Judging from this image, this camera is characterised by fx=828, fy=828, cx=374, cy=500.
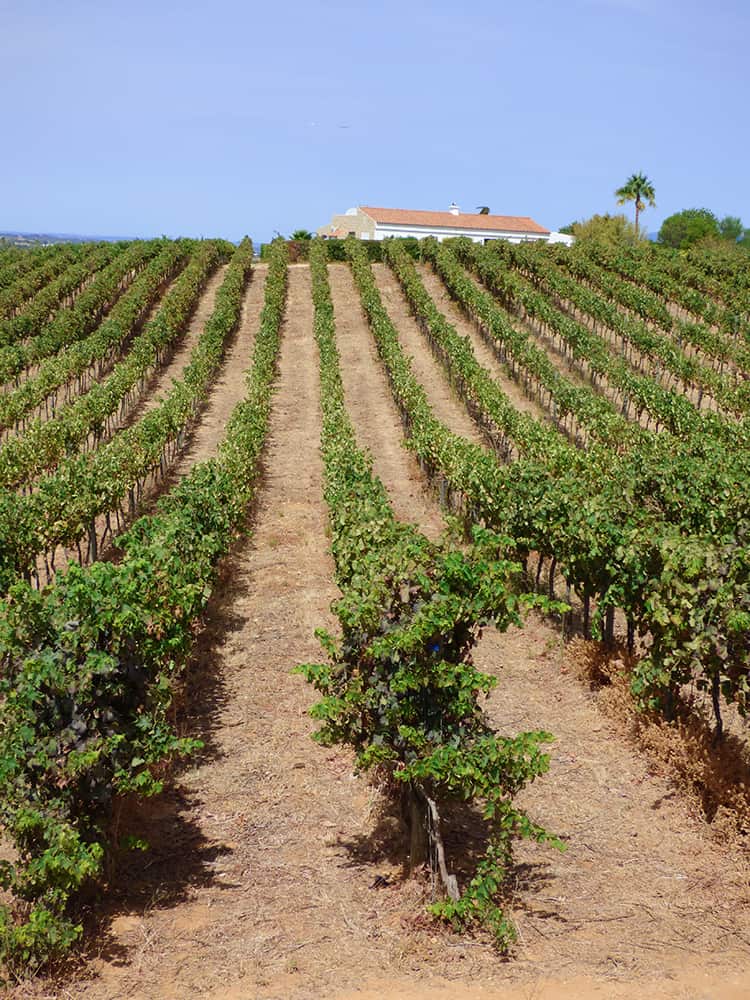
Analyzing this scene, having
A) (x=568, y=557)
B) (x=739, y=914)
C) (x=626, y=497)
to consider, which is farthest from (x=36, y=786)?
(x=626, y=497)

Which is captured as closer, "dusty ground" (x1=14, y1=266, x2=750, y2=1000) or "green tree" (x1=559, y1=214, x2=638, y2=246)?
"dusty ground" (x1=14, y1=266, x2=750, y2=1000)

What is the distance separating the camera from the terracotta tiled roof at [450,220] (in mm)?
104375

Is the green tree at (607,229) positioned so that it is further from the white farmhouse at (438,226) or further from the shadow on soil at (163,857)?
the shadow on soil at (163,857)

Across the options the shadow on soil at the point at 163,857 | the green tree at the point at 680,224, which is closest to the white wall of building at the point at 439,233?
the green tree at the point at 680,224

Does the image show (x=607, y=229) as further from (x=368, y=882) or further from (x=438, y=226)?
(x=368, y=882)

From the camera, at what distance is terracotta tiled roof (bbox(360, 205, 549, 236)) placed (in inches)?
4109

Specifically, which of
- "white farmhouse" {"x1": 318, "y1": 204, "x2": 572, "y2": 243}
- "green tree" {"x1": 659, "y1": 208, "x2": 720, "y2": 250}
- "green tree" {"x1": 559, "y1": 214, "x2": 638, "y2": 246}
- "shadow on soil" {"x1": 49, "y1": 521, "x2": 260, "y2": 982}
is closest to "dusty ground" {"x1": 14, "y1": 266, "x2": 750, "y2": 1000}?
"shadow on soil" {"x1": 49, "y1": 521, "x2": 260, "y2": 982}

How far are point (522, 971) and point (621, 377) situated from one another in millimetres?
29094

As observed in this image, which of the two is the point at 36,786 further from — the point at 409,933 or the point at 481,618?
the point at 481,618

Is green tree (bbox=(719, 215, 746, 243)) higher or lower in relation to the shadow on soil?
higher

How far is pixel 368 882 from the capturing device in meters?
9.16

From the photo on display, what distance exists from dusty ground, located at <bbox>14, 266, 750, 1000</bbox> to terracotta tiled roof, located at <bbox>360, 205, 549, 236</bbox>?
319 ft

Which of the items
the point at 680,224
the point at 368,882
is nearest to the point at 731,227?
the point at 680,224

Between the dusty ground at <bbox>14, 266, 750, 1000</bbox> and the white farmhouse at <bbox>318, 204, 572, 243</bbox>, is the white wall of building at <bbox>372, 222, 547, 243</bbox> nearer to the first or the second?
the white farmhouse at <bbox>318, 204, 572, 243</bbox>
